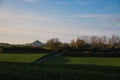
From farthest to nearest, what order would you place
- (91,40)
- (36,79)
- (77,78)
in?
1. (91,40)
2. (77,78)
3. (36,79)

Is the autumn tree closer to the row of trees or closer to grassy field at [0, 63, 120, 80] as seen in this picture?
the row of trees

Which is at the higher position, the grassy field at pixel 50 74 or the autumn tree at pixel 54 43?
the autumn tree at pixel 54 43

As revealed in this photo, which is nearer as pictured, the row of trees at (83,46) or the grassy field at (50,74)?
the grassy field at (50,74)

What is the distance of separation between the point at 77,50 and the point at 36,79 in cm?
4416

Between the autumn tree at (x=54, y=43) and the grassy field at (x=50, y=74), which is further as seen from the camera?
the autumn tree at (x=54, y=43)

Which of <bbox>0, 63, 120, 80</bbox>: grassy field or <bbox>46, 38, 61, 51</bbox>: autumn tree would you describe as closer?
<bbox>0, 63, 120, 80</bbox>: grassy field

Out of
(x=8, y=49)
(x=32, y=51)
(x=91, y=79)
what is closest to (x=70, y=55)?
(x=32, y=51)

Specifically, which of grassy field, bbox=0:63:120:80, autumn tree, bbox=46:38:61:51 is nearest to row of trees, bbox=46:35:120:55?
autumn tree, bbox=46:38:61:51

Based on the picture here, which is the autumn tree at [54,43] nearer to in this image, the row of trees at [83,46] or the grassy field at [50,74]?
the row of trees at [83,46]

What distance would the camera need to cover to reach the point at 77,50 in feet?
196

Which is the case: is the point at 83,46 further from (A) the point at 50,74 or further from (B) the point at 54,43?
(A) the point at 50,74

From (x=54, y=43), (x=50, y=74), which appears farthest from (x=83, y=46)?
(x=50, y=74)

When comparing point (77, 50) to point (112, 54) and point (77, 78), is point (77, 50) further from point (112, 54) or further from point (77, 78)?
point (77, 78)

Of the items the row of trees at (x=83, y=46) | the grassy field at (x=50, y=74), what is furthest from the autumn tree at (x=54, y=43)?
the grassy field at (x=50, y=74)
